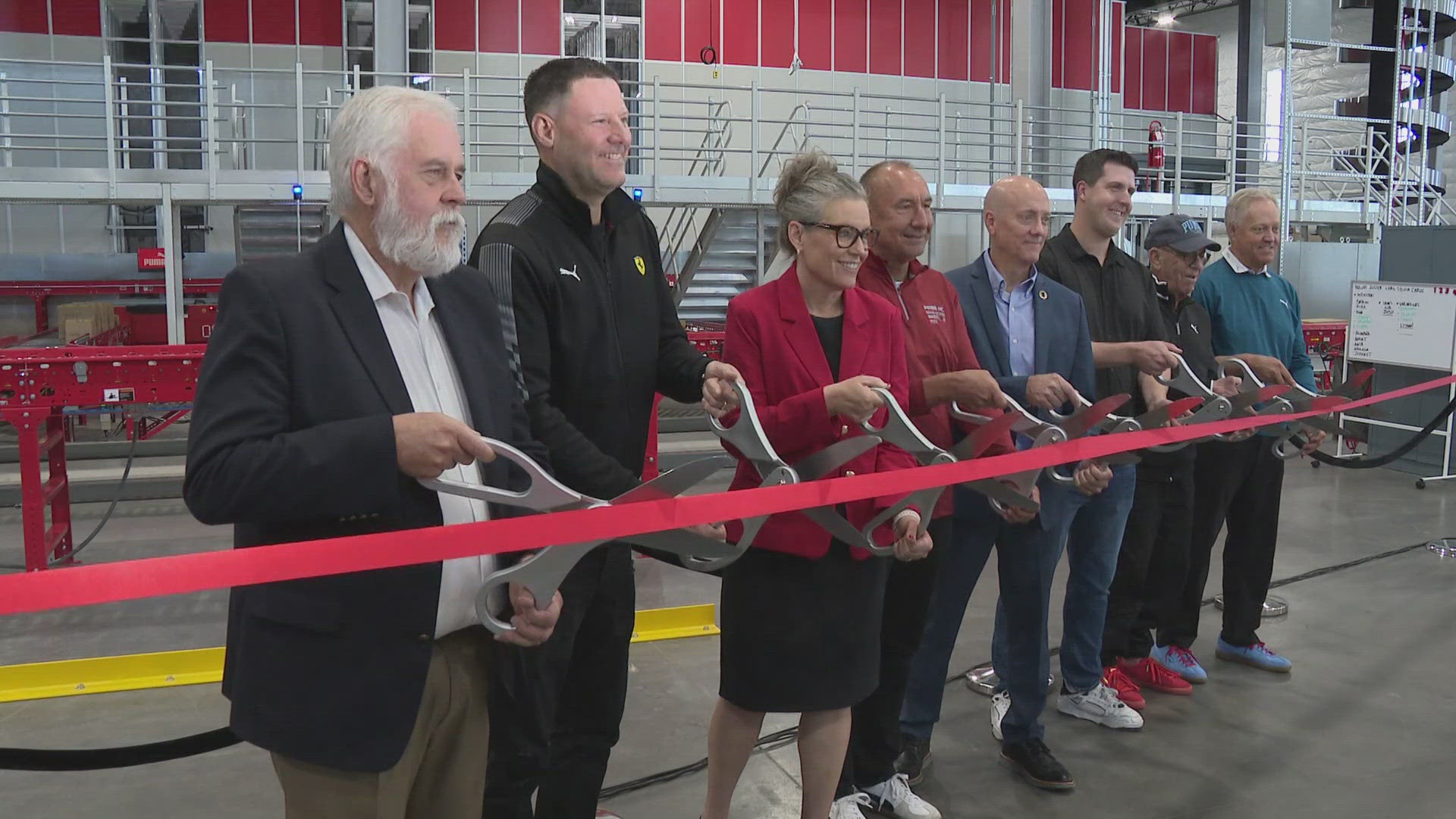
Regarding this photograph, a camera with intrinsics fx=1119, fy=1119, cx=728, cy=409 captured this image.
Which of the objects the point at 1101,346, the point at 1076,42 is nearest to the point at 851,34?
the point at 1076,42

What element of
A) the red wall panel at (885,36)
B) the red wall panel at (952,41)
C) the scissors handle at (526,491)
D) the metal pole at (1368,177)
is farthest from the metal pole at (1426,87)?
the scissors handle at (526,491)

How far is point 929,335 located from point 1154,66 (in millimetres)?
18942

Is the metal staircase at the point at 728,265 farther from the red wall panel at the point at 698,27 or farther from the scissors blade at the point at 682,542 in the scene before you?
the scissors blade at the point at 682,542

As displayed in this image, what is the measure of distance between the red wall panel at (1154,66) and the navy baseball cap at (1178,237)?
1720 cm

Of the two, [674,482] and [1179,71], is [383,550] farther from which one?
[1179,71]

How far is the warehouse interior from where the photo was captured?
3654mm

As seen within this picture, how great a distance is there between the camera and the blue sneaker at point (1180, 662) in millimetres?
4312

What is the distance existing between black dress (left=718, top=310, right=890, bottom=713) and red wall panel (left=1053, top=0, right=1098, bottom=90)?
1664 centimetres

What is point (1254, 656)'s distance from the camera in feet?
14.8

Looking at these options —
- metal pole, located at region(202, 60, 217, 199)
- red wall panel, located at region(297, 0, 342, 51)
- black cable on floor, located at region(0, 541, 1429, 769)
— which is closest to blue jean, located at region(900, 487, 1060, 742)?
black cable on floor, located at region(0, 541, 1429, 769)

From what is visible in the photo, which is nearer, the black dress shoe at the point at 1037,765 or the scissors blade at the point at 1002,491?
the scissors blade at the point at 1002,491

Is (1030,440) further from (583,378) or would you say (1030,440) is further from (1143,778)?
(583,378)

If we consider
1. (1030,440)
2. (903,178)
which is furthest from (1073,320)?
(903,178)

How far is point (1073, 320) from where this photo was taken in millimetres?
3416
